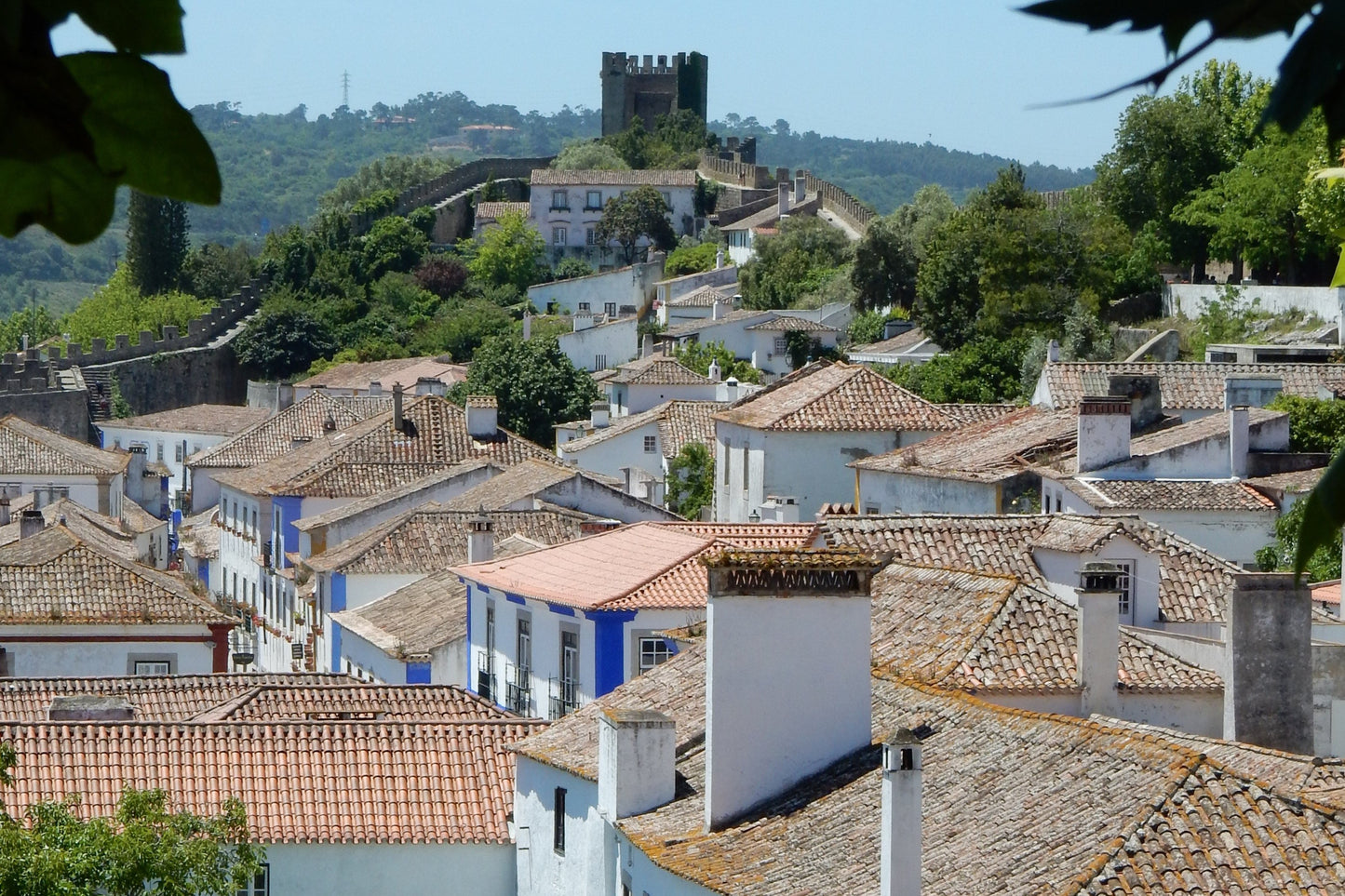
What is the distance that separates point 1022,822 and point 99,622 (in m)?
19.3

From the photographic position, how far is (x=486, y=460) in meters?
38.6

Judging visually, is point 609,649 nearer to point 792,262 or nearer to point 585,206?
point 792,262

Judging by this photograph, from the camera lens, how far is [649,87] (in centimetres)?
11844

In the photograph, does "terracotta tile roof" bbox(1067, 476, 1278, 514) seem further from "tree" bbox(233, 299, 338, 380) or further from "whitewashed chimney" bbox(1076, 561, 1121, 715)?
"tree" bbox(233, 299, 338, 380)

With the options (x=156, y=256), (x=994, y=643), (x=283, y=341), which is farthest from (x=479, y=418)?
(x=156, y=256)

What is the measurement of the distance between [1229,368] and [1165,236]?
17.1m

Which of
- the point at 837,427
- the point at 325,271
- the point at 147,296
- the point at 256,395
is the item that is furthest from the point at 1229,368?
the point at 147,296

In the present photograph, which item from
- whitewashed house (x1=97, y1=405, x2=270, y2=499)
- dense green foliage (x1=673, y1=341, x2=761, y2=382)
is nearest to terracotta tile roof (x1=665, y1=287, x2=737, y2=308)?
dense green foliage (x1=673, y1=341, x2=761, y2=382)

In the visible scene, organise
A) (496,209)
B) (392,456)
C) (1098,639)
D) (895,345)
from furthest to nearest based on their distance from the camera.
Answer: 1. (496,209)
2. (895,345)
3. (392,456)
4. (1098,639)

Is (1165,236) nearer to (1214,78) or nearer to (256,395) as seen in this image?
(1214,78)

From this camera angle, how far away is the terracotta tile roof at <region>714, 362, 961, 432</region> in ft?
113

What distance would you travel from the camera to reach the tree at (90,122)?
43.1 inches

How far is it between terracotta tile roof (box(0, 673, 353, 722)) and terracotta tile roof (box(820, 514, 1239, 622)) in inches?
261

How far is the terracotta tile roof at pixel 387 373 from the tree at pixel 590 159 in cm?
2431
